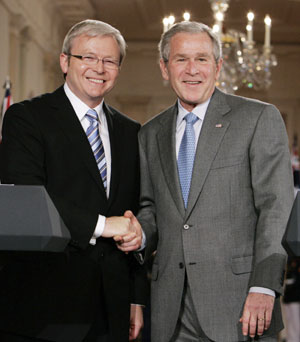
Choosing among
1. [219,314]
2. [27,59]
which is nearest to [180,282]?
[219,314]

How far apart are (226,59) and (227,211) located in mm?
5638

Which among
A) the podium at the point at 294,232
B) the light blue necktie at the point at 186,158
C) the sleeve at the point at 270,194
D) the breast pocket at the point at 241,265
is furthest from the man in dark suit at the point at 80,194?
the podium at the point at 294,232

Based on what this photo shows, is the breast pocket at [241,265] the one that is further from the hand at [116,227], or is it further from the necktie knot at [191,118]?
the necktie knot at [191,118]

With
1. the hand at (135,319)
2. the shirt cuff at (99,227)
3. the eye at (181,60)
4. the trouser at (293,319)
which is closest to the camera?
the shirt cuff at (99,227)

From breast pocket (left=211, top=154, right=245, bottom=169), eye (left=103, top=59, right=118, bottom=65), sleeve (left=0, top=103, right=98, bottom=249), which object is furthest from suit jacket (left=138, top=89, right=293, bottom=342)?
eye (left=103, top=59, right=118, bottom=65)

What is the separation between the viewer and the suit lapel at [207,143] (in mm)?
2643

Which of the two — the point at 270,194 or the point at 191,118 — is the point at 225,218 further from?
the point at 191,118

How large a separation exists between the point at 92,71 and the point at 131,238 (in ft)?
2.33

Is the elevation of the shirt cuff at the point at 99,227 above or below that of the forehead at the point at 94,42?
below

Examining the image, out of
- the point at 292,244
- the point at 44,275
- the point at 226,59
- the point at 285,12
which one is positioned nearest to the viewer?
the point at 292,244

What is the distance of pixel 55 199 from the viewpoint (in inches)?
101

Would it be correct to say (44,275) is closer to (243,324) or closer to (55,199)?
(55,199)

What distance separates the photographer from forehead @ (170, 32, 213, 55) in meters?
2.79

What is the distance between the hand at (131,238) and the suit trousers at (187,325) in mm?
249
